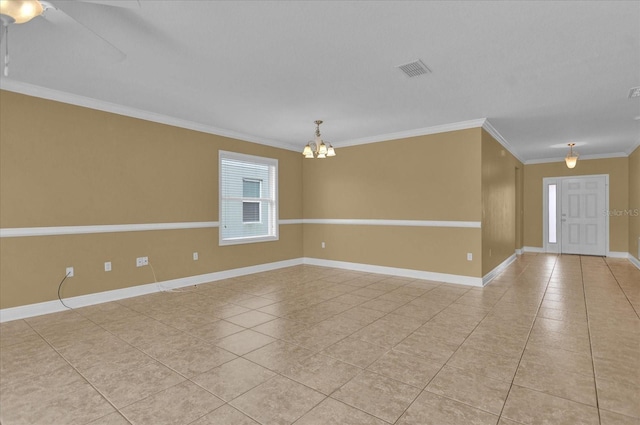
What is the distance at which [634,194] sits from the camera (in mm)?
6883

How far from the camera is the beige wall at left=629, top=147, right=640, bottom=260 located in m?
6.48

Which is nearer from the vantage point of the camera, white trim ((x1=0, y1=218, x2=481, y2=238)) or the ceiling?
the ceiling

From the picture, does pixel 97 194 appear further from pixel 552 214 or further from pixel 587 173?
pixel 587 173

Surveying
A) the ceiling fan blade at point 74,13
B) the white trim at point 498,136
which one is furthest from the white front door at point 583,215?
the ceiling fan blade at point 74,13

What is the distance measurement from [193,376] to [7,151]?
3208mm

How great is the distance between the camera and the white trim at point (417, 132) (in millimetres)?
4969

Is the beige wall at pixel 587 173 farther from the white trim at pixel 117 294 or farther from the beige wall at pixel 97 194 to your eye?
the beige wall at pixel 97 194

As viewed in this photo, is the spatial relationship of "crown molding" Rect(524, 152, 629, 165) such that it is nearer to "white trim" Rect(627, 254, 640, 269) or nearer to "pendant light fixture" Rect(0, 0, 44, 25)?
"white trim" Rect(627, 254, 640, 269)

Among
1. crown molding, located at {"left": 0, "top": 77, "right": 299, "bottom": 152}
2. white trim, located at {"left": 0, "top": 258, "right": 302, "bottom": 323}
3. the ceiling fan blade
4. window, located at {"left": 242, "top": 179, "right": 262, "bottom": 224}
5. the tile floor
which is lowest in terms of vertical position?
the tile floor

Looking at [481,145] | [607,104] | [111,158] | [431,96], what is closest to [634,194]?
[607,104]

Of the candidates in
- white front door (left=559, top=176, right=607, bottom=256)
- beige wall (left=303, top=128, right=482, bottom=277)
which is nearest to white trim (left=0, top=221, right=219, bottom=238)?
beige wall (left=303, top=128, right=482, bottom=277)

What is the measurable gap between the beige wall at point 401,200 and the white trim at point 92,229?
256cm

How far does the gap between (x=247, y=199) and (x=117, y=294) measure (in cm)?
258

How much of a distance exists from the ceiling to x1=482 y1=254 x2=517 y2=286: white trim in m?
2.44
